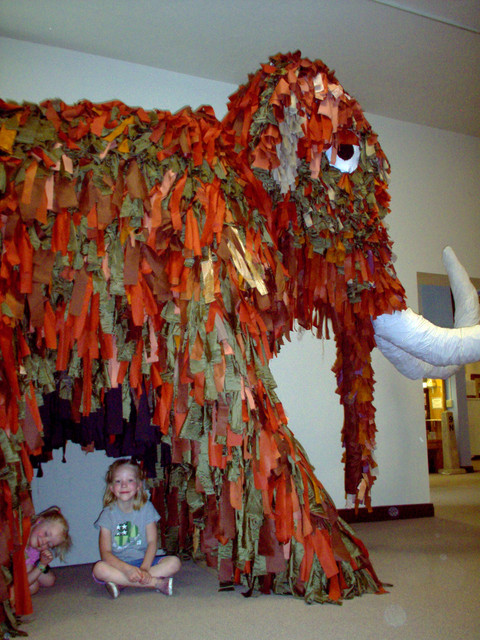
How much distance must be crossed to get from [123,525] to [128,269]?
92 centimetres

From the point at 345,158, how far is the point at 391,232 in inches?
67.9

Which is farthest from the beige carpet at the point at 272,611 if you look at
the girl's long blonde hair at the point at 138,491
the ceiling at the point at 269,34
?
the ceiling at the point at 269,34

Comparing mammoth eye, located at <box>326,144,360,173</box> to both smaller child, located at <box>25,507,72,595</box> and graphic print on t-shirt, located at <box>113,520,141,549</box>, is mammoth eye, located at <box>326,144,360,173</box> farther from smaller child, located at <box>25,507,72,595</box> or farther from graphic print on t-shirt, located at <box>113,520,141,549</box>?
smaller child, located at <box>25,507,72,595</box>

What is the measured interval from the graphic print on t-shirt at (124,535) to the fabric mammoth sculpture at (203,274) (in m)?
0.42

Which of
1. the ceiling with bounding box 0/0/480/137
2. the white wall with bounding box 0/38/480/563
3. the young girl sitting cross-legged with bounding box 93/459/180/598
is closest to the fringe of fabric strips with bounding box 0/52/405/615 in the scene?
the young girl sitting cross-legged with bounding box 93/459/180/598

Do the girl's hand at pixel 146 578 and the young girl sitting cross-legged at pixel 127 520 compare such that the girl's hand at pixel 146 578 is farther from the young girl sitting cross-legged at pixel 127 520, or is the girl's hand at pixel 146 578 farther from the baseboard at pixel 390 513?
the baseboard at pixel 390 513

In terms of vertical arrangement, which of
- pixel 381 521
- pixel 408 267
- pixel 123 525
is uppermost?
pixel 408 267

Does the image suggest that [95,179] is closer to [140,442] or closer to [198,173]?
[198,173]

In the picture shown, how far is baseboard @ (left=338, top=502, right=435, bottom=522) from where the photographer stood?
2602 mm

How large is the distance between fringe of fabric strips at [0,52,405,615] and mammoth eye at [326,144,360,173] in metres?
0.01

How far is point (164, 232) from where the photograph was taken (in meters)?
1.23

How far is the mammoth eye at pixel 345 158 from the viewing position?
135 centimetres

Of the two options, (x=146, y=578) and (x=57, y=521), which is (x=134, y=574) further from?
(x=57, y=521)

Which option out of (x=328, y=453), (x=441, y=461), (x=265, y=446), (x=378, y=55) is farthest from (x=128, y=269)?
(x=441, y=461)
